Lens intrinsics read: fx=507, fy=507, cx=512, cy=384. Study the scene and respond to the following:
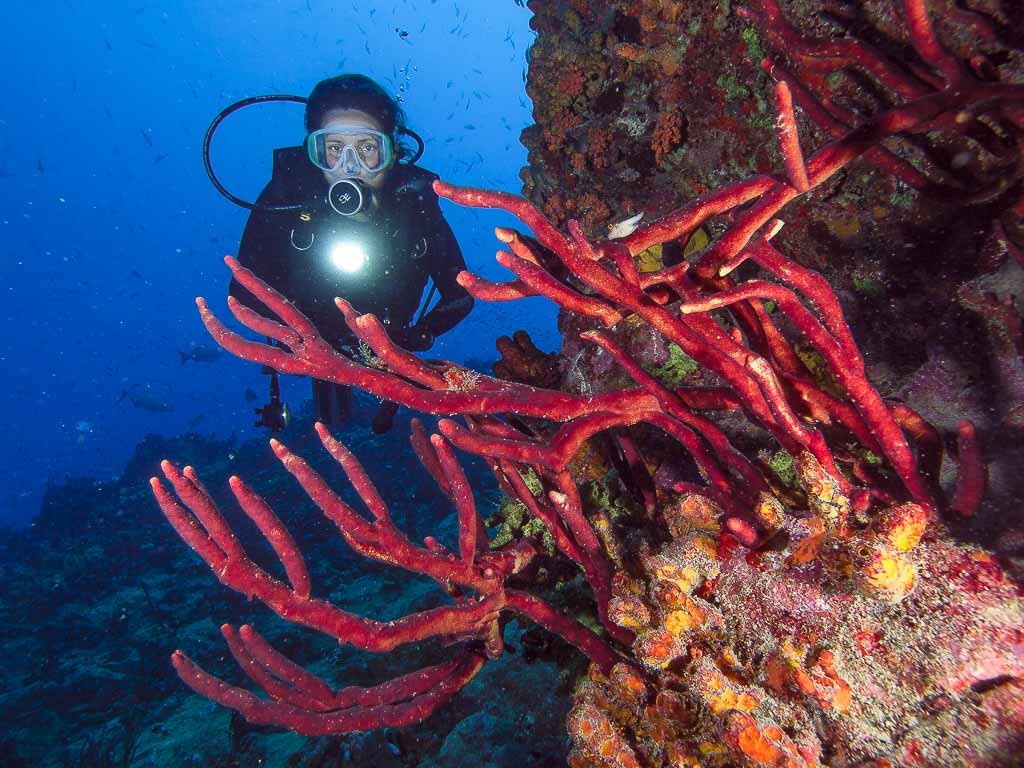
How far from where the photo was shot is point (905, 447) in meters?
1.51

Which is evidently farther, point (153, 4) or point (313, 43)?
point (313, 43)

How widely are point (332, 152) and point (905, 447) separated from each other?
712 cm

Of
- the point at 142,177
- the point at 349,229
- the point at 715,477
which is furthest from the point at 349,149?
the point at 142,177

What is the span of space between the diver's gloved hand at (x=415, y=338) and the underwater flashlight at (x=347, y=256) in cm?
137

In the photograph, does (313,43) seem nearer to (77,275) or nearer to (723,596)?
(77,275)

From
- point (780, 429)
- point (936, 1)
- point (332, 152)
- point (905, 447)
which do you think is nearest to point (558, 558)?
point (780, 429)

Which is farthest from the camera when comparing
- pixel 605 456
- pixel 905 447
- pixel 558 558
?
pixel 605 456

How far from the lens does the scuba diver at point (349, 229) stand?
6.28 metres

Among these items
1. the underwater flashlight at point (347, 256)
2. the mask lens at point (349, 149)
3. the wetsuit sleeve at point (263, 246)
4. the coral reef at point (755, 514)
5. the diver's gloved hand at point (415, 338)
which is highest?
the mask lens at point (349, 149)

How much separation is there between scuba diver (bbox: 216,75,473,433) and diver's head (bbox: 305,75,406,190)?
1 centimetres

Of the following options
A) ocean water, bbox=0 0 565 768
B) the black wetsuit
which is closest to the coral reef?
ocean water, bbox=0 0 565 768

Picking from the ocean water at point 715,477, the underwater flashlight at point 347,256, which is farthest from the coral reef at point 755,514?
the underwater flashlight at point 347,256

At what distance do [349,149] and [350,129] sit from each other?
0.79 feet

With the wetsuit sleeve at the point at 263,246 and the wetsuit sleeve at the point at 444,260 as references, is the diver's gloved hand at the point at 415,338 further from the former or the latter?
the wetsuit sleeve at the point at 263,246
